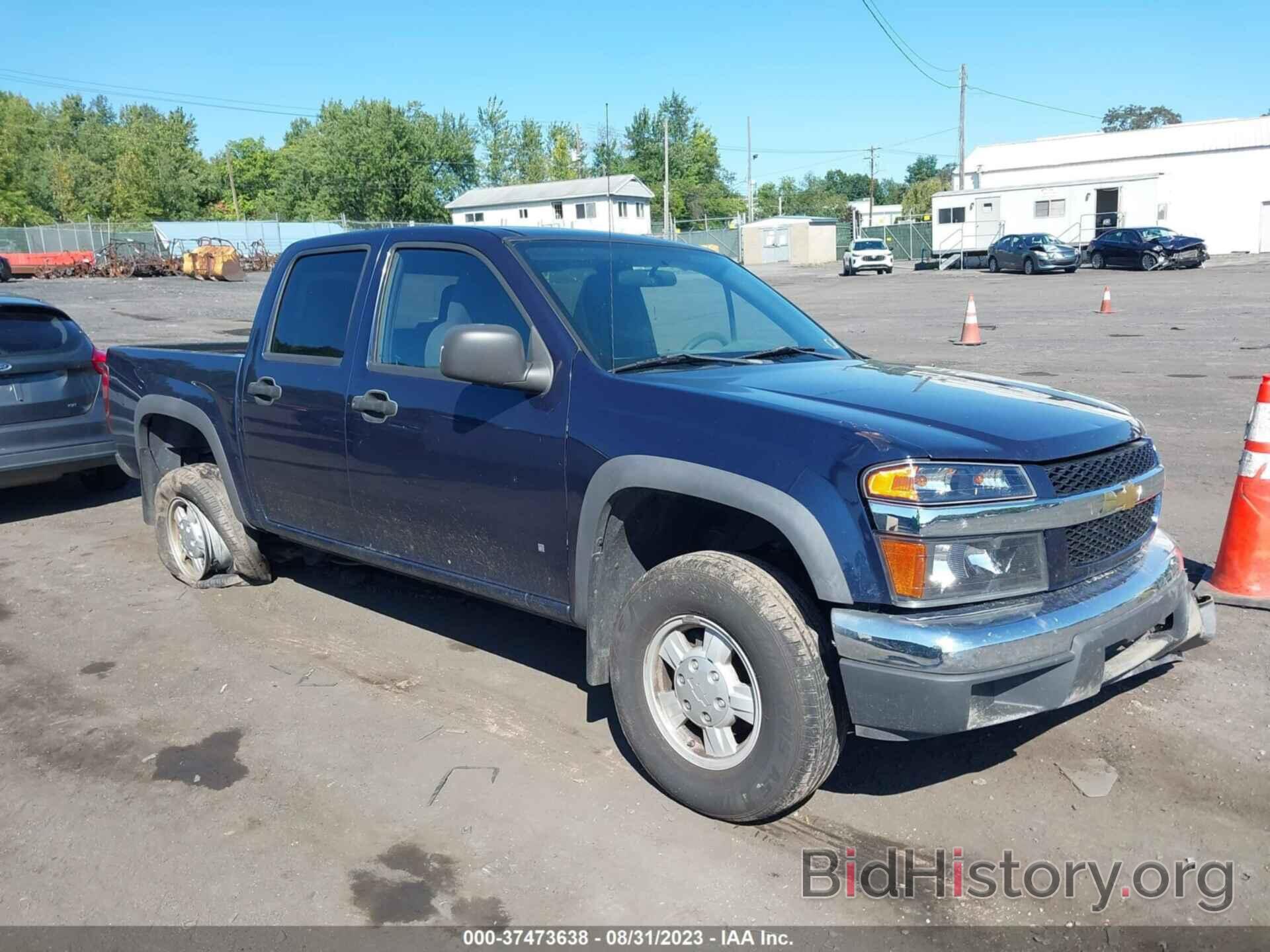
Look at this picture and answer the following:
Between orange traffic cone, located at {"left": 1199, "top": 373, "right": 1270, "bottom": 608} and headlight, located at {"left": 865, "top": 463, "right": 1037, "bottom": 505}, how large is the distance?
8.20 feet

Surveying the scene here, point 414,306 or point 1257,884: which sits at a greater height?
point 414,306

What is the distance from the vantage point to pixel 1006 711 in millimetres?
3021

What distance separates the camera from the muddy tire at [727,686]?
3119mm

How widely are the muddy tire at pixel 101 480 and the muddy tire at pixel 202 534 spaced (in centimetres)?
320

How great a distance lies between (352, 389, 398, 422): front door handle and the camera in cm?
431

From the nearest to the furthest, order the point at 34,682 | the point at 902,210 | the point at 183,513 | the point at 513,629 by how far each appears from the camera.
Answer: the point at 34,682
the point at 513,629
the point at 183,513
the point at 902,210

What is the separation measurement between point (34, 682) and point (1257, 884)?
4891mm

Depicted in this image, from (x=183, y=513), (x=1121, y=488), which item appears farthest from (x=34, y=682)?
(x=1121, y=488)

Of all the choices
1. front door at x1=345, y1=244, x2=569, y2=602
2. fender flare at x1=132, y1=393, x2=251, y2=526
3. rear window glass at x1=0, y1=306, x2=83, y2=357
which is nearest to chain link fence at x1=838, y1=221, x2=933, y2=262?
rear window glass at x1=0, y1=306, x2=83, y2=357

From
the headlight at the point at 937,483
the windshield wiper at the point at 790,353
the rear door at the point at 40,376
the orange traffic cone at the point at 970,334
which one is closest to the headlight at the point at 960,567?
the headlight at the point at 937,483

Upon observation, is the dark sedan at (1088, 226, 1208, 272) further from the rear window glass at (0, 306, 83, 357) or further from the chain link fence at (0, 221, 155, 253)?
the chain link fence at (0, 221, 155, 253)

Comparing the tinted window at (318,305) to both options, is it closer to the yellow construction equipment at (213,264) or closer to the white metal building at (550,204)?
the yellow construction equipment at (213,264)

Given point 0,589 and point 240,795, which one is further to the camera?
point 0,589

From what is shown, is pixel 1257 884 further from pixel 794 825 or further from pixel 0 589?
pixel 0 589
